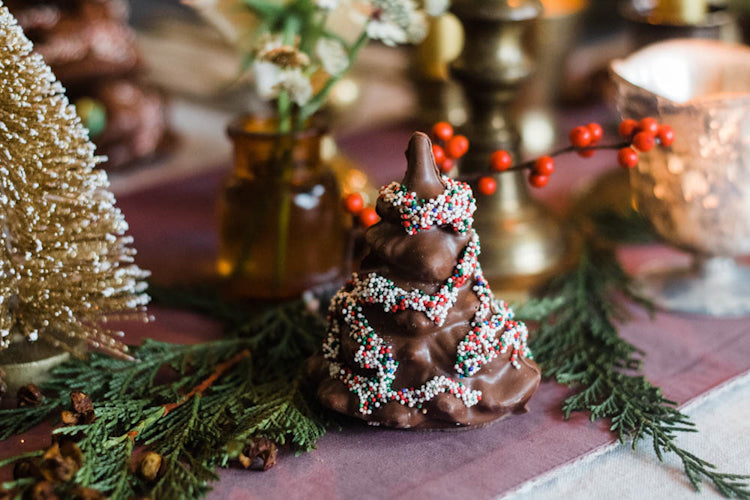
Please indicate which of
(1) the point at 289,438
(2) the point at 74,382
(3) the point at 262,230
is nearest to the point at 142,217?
(3) the point at 262,230

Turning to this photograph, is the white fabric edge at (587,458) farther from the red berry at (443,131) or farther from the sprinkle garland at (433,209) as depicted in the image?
the red berry at (443,131)

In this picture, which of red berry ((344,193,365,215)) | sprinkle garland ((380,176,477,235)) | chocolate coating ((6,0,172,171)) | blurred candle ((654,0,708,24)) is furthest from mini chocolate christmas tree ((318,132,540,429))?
chocolate coating ((6,0,172,171))

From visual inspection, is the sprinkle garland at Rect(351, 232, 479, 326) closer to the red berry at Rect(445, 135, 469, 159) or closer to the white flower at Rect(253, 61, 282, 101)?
the red berry at Rect(445, 135, 469, 159)

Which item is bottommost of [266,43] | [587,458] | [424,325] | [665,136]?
[587,458]

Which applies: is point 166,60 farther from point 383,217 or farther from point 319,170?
point 383,217

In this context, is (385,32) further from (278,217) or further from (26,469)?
(26,469)

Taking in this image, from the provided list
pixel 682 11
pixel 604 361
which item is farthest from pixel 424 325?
pixel 682 11

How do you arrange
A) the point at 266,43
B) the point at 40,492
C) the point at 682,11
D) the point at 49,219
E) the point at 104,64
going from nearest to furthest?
1. the point at 40,492
2. the point at 49,219
3. the point at 266,43
4. the point at 682,11
5. the point at 104,64
